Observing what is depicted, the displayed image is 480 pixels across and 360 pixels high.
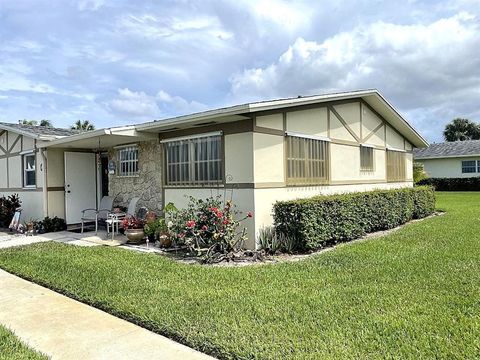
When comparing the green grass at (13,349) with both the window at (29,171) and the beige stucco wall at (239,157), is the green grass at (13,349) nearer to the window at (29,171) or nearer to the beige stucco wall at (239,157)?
the beige stucco wall at (239,157)

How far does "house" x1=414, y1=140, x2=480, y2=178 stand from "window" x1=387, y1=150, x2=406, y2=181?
61.1ft

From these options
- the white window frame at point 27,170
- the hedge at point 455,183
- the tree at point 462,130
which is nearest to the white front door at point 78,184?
the white window frame at point 27,170

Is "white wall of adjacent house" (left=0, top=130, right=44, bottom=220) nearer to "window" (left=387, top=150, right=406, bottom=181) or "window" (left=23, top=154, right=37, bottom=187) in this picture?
"window" (left=23, top=154, right=37, bottom=187)

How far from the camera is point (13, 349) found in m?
3.81

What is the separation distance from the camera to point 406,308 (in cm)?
456

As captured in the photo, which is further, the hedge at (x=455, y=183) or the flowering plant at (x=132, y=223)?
the hedge at (x=455, y=183)

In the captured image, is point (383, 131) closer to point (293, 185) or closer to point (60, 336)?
point (293, 185)

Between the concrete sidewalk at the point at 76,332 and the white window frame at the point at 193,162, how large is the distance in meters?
4.49

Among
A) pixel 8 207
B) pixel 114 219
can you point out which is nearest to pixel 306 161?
pixel 114 219

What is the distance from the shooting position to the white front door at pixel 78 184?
12.8 meters

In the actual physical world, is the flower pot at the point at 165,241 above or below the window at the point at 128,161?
below

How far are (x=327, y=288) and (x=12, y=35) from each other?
11.5 meters

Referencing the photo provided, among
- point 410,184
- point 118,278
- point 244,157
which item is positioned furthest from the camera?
point 410,184

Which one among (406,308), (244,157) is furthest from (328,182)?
(406,308)
